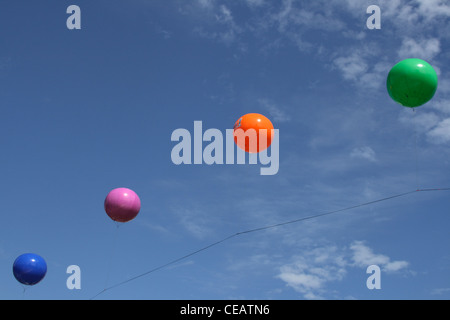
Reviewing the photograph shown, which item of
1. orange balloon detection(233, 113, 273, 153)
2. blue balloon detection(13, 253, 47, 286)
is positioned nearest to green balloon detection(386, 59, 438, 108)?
orange balloon detection(233, 113, 273, 153)

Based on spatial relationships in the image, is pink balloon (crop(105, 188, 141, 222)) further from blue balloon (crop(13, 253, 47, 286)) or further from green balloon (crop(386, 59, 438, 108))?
green balloon (crop(386, 59, 438, 108))

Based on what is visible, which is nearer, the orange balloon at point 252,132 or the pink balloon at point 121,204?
the orange balloon at point 252,132

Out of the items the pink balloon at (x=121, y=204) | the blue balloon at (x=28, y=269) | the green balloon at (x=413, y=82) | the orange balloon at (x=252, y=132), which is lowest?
the blue balloon at (x=28, y=269)

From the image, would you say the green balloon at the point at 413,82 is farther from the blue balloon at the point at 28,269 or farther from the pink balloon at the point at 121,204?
the blue balloon at the point at 28,269

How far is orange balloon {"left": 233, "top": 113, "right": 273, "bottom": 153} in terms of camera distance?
34.9 ft

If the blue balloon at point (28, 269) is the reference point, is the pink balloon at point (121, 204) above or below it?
above

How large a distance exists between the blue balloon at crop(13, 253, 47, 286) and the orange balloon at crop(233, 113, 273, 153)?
6567 mm

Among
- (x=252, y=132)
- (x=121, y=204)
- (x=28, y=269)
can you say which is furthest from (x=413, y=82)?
(x=28, y=269)

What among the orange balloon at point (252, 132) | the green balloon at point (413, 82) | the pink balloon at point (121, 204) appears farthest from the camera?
the pink balloon at point (121, 204)

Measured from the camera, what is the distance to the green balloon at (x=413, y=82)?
984 cm

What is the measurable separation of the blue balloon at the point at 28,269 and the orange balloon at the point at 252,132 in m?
6.57

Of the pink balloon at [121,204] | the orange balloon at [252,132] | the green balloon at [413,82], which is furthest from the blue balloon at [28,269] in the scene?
the green balloon at [413,82]
